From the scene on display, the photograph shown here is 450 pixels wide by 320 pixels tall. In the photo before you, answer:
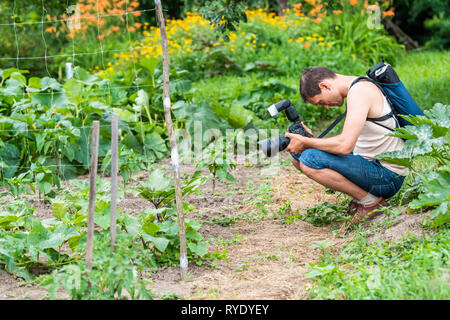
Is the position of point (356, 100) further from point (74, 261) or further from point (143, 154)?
point (143, 154)

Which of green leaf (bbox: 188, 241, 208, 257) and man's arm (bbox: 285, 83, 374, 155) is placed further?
man's arm (bbox: 285, 83, 374, 155)

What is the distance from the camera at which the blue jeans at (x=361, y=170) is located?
3537 millimetres

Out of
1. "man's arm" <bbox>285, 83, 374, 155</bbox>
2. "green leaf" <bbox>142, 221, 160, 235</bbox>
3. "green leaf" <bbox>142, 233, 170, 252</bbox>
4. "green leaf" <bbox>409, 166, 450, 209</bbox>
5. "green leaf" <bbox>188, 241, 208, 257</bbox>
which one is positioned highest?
"man's arm" <bbox>285, 83, 374, 155</bbox>

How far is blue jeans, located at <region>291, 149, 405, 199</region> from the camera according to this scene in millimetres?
3537

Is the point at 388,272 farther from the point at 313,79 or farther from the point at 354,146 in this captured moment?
the point at 313,79

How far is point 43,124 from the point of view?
5.03 m

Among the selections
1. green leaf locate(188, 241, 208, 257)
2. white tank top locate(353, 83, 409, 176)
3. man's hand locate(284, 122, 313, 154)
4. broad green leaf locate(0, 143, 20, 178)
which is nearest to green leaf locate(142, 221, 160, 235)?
green leaf locate(188, 241, 208, 257)

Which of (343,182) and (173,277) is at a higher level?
(343,182)

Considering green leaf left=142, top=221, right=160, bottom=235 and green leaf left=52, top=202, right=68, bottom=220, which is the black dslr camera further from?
green leaf left=52, top=202, right=68, bottom=220

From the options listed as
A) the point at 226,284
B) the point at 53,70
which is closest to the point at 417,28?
the point at 53,70

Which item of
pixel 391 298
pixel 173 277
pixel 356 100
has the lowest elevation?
pixel 173 277

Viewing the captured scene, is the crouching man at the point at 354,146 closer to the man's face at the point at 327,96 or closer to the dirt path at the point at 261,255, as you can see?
the man's face at the point at 327,96

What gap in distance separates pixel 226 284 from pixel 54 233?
3.42 ft

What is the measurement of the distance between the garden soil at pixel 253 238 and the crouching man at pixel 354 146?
240mm
